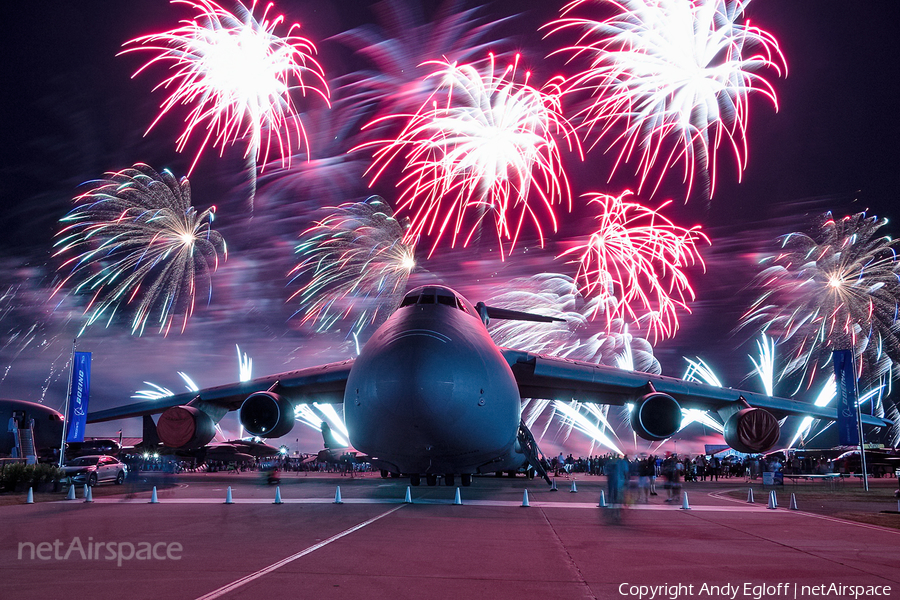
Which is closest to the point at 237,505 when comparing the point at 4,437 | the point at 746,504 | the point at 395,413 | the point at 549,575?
the point at 395,413

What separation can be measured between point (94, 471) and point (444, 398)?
694 inches

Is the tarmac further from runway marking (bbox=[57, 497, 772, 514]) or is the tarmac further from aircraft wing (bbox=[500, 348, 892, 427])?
aircraft wing (bbox=[500, 348, 892, 427])

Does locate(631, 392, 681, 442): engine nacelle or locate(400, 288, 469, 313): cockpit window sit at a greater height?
locate(400, 288, 469, 313): cockpit window

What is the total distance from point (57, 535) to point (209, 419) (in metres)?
11.9

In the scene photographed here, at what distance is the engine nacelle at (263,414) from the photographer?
18141 millimetres

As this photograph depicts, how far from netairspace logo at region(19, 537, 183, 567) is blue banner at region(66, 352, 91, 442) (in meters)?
17.7

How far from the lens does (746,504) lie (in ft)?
49.7

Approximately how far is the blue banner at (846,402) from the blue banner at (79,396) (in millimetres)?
26829

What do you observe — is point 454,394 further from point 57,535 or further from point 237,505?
point 57,535

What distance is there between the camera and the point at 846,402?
23.4m

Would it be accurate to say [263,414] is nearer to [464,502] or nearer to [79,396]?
[464,502]

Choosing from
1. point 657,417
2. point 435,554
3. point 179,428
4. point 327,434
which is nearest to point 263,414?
point 179,428

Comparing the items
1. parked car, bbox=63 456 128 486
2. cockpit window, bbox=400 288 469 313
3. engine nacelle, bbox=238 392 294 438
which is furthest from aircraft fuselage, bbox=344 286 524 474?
parked car, bbox=63 456 128 486

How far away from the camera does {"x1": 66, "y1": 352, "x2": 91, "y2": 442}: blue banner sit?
23625mm
